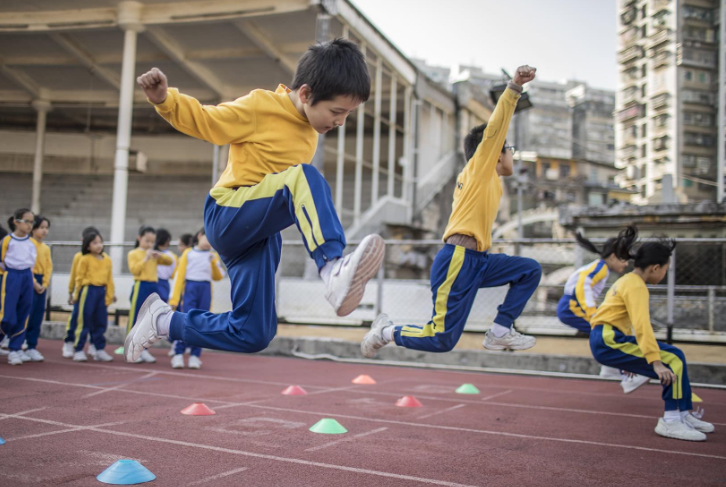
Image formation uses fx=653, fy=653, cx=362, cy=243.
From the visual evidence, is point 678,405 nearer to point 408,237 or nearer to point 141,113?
point 408,237

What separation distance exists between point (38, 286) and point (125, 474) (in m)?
5.82

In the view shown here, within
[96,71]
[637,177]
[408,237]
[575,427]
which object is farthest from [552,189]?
[575,427]

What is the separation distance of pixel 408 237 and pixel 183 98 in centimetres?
1844

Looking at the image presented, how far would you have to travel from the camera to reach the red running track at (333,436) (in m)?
3.39

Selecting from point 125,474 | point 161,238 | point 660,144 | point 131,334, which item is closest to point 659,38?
point 660,144

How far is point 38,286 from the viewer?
806 cm

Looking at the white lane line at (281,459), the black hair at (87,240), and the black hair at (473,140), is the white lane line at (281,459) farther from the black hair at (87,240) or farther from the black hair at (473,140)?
the black hair at (87,240)

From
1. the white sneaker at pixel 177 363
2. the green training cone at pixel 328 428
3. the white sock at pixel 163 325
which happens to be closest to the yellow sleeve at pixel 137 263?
the white sneaker at pixel 177 363

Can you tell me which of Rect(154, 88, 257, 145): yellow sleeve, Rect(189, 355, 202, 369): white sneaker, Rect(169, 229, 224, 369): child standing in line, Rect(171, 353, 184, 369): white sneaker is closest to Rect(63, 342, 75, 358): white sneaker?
Rect(169, 229, 224, 369): child standing in line

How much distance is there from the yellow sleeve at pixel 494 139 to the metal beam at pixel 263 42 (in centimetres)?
1184

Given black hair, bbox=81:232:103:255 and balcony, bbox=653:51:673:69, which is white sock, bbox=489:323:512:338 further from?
balcony, bbox=653:51:673:69

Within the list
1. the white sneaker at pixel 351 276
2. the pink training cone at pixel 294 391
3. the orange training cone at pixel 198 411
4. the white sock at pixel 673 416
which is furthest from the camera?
the pink training cone at pixel 294 391

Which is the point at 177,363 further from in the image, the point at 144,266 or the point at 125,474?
the point at 125,474

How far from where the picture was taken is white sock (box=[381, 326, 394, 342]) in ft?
14.8
